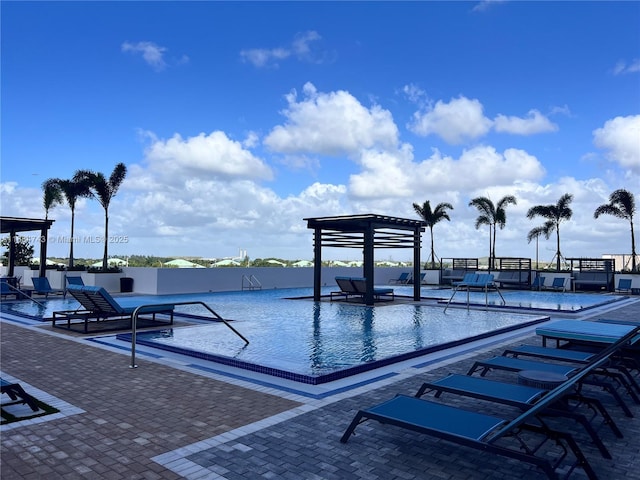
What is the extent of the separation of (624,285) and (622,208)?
19.2 ft

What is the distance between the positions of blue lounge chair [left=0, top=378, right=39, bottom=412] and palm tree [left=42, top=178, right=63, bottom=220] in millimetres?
23700

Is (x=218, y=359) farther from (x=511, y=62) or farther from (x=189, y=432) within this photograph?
(x=511, y=62)

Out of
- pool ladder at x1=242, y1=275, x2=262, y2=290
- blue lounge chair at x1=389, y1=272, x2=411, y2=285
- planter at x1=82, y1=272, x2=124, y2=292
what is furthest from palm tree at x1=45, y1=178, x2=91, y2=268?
blue lounge chair at x1=389, y1=272, x2=411, y2=285

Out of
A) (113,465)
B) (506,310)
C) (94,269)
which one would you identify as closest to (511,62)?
(506,310)

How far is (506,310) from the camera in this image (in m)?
15.1

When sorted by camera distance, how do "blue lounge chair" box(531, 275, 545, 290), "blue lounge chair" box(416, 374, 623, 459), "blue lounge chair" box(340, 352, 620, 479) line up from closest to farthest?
1. "blue lounge chair" box(340, 352, 620, 479)
2. "blue lounge chair" box(416, 374, 623, 459)
3. "blue lounge chair" box(531, 275, 545, 290)

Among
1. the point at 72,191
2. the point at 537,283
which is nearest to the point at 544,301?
the point at 537,283

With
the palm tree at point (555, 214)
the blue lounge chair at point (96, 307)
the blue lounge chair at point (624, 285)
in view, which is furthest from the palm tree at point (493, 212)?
the blue lounge chair at point (96, 307)

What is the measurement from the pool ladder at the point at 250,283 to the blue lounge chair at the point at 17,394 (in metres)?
19.9

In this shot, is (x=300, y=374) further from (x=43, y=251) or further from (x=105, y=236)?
(x=105, y=236)

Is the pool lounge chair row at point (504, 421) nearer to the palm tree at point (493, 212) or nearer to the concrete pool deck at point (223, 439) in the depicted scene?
the concrete pool deck at point (223, 439)

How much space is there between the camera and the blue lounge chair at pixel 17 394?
178 inches

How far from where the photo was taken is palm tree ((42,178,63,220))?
25.0 metres

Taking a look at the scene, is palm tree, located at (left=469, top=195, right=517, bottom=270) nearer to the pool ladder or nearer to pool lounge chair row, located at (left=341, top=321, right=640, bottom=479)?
the pool ladder
